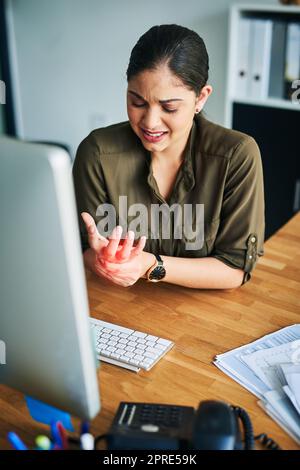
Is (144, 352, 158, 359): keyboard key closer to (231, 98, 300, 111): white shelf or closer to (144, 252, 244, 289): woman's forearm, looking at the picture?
(144, 252, 244, 289): woman's forearm

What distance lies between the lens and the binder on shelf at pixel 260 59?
266 centimetres

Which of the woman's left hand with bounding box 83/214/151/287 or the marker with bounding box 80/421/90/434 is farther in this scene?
the woman's left hand with bounding box 83/214/151/287

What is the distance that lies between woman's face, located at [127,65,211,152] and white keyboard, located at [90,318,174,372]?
0.47 meters

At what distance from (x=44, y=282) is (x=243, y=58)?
236 centimetres

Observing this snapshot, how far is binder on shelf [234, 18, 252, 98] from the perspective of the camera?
8.92ft

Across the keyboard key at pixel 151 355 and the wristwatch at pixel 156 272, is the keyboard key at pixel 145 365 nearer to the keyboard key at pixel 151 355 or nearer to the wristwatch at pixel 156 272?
the keyboard key at pixel 151 355

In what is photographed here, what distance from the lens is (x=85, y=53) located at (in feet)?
11.6

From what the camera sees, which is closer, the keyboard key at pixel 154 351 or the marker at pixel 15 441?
the marker at pixel 15 441

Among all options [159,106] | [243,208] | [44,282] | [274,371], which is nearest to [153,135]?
[159,106]

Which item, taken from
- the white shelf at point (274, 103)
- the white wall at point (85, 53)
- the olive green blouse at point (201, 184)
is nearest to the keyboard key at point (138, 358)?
the olive green blouse at point (201, 184)

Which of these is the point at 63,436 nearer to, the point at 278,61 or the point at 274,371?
the point at 274,371

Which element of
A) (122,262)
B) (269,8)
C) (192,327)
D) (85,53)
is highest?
(269,8)

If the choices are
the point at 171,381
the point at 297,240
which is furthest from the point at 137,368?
the point at 297,240

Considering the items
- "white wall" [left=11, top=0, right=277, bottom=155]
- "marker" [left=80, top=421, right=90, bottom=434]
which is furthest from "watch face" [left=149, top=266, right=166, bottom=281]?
"white wall" [left=11, top=0, right=277, bottom=155]
